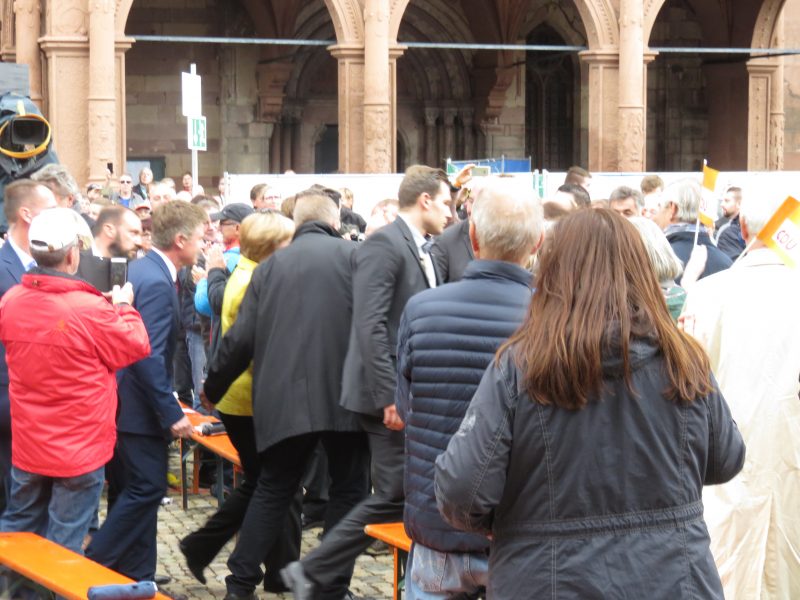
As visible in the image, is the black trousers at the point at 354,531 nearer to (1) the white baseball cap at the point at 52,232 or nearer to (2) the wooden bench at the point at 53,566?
(2) the wooden bench at the point at 53,566

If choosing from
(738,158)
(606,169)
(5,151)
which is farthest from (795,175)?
(738,158)

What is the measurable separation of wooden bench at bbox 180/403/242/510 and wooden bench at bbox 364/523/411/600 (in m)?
1.68

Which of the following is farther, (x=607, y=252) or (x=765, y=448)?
(x=765, y=448)

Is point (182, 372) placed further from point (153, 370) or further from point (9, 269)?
point (153, 370)

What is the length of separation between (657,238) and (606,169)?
17024 millimetres

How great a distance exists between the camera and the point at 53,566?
5828 millimetres

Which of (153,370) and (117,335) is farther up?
(117,335)

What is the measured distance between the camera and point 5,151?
11.5 m

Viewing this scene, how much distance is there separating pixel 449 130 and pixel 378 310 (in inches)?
903

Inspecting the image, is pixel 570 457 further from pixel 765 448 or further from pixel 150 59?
pixel 150 59

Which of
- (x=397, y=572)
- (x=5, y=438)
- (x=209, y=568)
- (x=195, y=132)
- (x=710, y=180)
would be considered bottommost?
(x=209, y=568)

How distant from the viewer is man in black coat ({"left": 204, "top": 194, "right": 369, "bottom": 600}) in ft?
21.9

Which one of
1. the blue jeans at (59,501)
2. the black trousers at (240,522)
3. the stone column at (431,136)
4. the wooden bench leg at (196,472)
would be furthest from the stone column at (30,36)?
the blue jeans at (59,501)

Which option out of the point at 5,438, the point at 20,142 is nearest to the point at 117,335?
the point at 5,438
